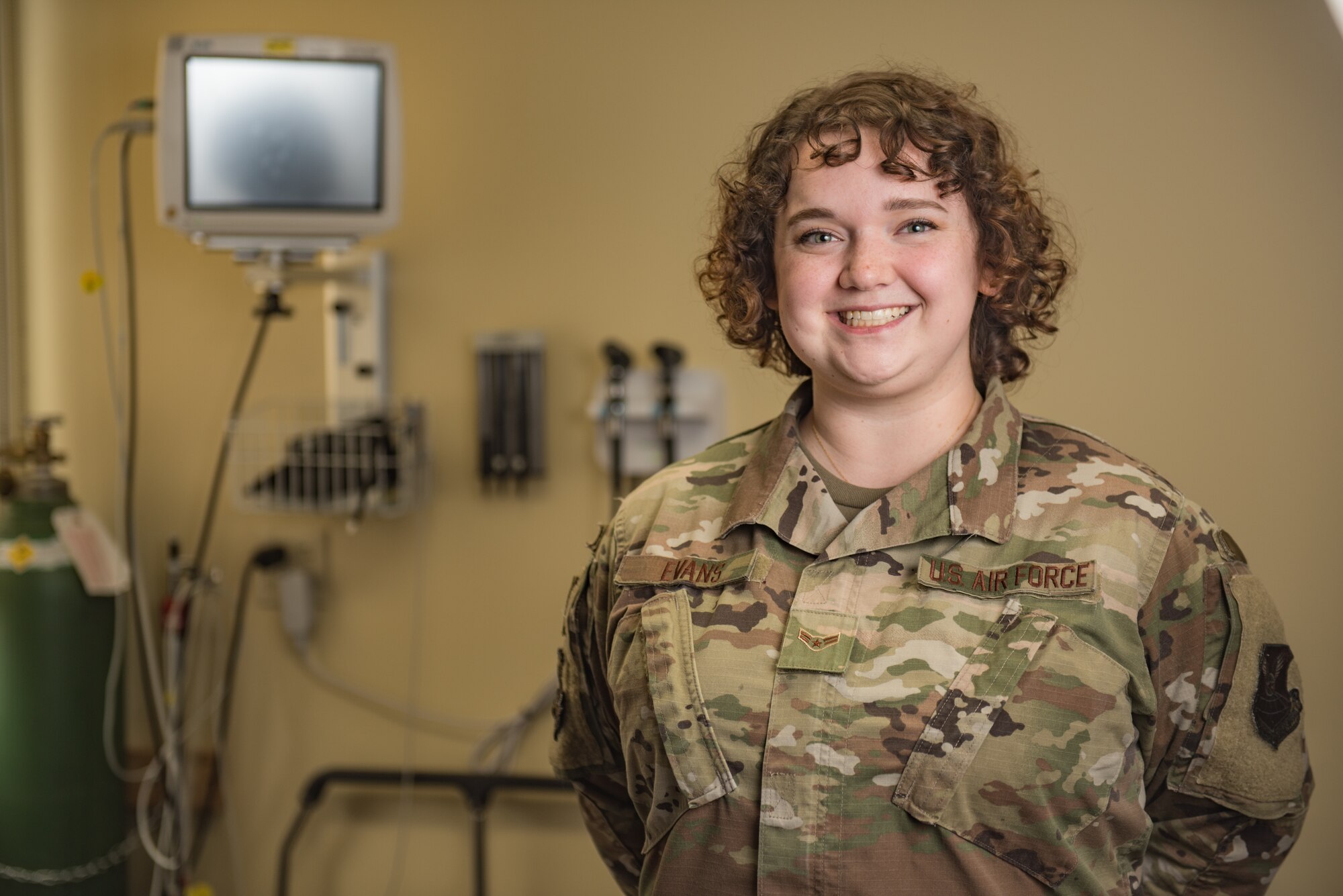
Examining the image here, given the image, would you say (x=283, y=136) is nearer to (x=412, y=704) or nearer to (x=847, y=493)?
(x=412, y=704)

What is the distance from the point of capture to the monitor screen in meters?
2.12

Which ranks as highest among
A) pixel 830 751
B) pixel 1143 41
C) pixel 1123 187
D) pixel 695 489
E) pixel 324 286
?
pixel 1143 41

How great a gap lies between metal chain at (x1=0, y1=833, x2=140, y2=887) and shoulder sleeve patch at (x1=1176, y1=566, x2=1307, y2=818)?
2.08 meters

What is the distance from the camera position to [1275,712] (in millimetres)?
1154

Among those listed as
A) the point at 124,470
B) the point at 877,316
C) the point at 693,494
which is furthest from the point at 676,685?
the point at 124,470

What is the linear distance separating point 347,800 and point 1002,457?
6.14 feet

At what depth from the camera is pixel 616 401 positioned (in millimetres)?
2307

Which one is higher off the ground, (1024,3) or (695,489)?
(1024,3)

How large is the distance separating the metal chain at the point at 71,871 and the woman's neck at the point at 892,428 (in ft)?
6.18

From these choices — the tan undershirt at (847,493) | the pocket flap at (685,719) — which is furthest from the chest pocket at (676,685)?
the tan undershirt at (847,493)

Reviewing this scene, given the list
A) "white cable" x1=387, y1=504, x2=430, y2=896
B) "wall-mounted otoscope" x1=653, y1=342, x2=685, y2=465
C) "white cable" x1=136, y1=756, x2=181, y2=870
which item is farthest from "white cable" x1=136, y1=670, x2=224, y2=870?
"wall-mounted otoscope" x1=653, y1=342, x2=685, y2=465

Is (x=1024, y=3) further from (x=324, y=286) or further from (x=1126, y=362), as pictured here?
(x=324, y=286)

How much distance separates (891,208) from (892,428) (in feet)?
0.75

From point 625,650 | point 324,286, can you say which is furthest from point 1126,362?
point 324,286
